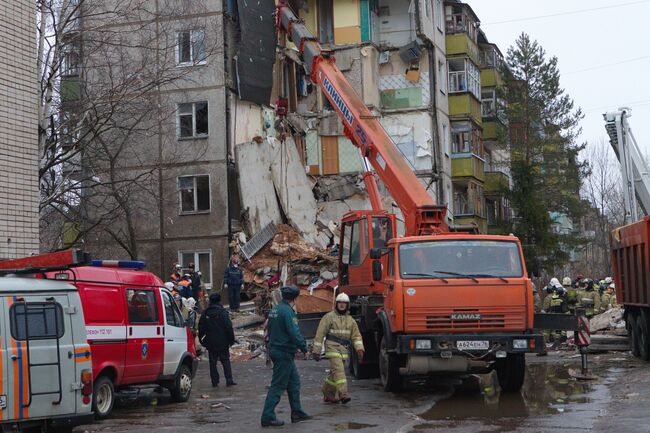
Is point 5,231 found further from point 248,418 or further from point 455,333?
point 455,333

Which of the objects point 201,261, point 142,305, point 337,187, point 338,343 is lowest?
point 338,343

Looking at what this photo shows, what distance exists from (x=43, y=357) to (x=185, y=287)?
1489 cm

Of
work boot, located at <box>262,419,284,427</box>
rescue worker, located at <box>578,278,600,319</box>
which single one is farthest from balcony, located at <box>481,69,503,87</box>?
work boot, located at <box>262,419,284,427</box>

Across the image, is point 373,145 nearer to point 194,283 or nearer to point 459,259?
point 459,259

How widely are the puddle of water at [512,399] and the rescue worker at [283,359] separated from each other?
69.8 inches

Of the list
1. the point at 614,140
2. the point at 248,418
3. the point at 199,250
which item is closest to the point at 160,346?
the point at 248,418

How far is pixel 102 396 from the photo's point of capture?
537 inches

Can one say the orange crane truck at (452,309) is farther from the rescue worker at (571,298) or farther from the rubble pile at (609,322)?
the rubble pile at (609,322)

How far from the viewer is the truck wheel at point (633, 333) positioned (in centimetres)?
2045

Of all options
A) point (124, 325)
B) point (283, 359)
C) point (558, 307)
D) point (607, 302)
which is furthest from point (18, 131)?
point (607, 302)

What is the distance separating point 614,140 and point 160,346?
506 inches

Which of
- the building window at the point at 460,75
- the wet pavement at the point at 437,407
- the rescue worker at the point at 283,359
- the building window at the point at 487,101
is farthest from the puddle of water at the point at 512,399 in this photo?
the building window at the point at 487,101

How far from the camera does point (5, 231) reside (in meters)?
15.1

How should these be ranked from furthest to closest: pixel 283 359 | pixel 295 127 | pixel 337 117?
1. pixel 337 117
2. pixel 295 127
3. pixel 283 359
